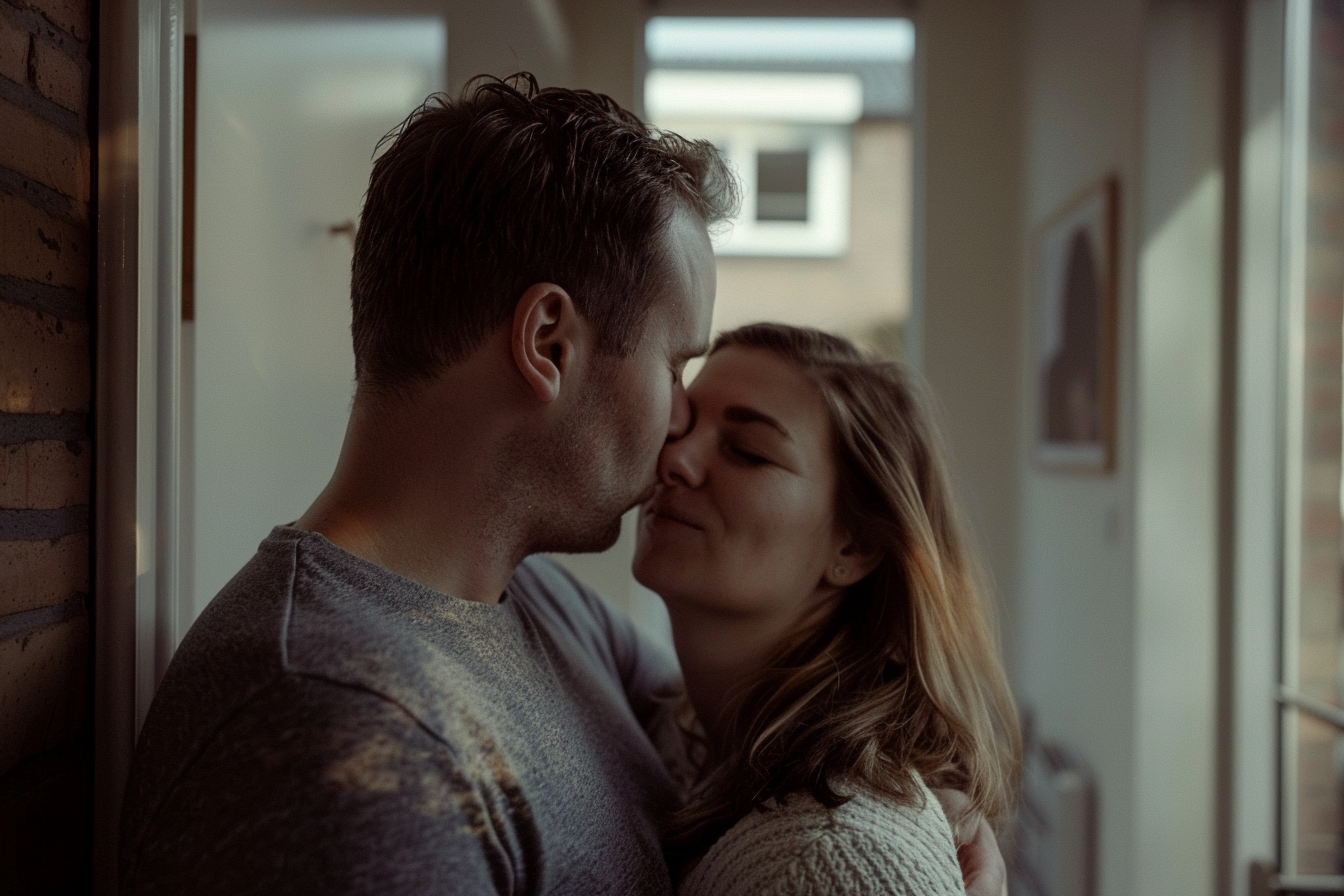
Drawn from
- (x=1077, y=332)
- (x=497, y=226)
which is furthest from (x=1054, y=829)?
(x=497, y=226)

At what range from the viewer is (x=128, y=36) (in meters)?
0.97

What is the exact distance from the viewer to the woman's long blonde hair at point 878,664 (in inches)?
46.6

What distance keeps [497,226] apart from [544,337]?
4.7 inches

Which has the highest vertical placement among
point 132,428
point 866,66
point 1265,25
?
point 866,66

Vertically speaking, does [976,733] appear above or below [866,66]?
below

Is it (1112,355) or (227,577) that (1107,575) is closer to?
(1112,355)

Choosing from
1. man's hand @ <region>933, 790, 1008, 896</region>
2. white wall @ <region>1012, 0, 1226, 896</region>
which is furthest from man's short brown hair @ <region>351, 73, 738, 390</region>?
white wall @ <region>1012, 0, 1226, 896</region>

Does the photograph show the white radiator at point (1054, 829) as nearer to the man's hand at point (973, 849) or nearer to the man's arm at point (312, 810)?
the man's hand at point (973, 849)

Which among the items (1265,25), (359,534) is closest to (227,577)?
(359,534)

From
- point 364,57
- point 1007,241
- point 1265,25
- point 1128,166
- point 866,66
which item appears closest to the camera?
point 364,57

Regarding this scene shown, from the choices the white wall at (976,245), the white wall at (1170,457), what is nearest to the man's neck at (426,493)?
the white wall at (1170,457)

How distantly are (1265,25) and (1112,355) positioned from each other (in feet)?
2.99

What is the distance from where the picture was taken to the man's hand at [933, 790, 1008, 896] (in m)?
1.23

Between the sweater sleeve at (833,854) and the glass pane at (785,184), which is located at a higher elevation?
the glass pane at (785,184)
